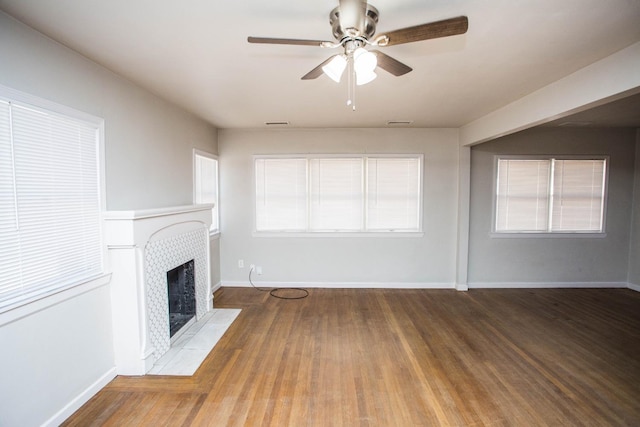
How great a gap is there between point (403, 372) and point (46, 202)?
2.98 m

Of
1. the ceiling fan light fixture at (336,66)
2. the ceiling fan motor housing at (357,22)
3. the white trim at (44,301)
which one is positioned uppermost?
the ceiling fan motor housing at (357,22)

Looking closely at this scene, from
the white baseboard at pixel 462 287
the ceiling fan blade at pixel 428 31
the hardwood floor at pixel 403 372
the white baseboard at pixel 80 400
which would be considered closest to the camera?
the ceiling fan blade at pixel 428 31

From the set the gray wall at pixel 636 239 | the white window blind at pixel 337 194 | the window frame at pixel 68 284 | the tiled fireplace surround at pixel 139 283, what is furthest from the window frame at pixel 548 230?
the window frame at pixel 68 284

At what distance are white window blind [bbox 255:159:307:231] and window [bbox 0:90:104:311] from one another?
2.56 meters

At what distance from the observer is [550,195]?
464cm

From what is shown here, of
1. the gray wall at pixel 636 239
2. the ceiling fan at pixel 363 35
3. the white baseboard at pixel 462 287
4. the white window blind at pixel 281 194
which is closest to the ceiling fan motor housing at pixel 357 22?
the ceiling fan at pixel 363 35

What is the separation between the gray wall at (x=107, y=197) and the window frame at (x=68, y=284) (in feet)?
0.07

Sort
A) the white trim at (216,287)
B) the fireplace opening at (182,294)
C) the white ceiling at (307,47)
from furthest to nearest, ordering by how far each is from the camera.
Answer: the white trim at (216,287) → the fireplace opening at (182,294) → the white ceiling at (307,47)

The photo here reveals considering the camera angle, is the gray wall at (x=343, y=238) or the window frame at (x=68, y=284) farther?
the gray wall at (x=343, y=238)

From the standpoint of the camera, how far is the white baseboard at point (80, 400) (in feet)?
6.24

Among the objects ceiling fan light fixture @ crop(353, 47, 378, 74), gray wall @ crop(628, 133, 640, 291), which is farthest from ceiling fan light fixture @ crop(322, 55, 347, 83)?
gray wall @ crop(628, 133, 640, 291)

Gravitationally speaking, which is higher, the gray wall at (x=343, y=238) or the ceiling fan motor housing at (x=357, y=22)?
the ceiling fan motor housing at (x=357, y=22)

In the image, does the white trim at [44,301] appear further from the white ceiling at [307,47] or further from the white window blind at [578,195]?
the white window blind at [578,195]

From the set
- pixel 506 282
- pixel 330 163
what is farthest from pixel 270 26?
pixel 506 282
